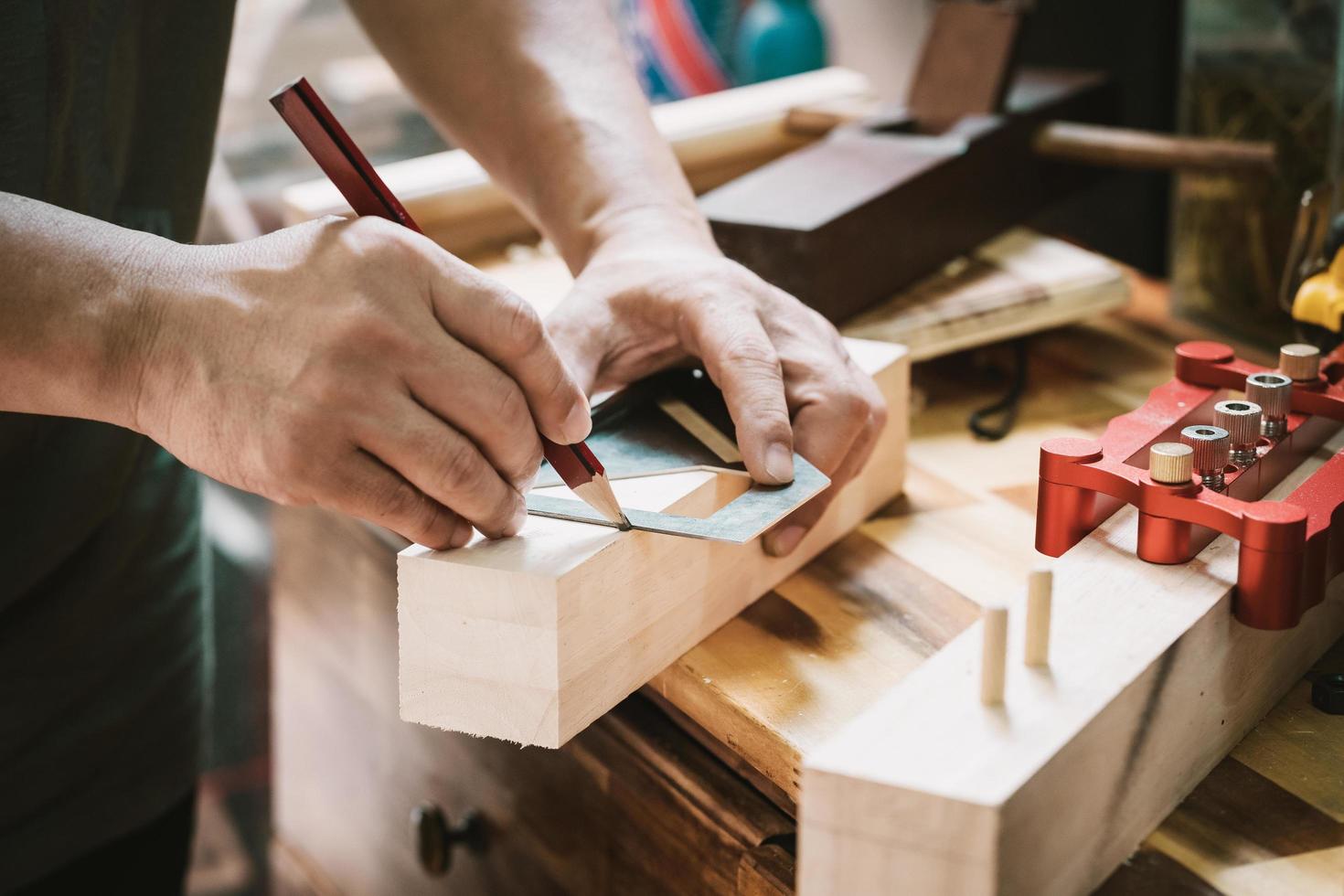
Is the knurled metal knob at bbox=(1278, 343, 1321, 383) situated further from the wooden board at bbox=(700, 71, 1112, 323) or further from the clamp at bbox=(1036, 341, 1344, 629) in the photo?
the wooden board at bbox=(700, 71, 1112, 323)

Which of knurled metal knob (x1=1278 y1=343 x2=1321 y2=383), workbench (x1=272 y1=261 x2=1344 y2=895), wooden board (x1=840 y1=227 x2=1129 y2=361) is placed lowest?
workbench (x1=272 y1=261 x2=1344 y2=895)

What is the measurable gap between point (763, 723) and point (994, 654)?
0.55 ft

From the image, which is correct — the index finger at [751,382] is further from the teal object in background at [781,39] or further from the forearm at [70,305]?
the teal object in background at [781,39]

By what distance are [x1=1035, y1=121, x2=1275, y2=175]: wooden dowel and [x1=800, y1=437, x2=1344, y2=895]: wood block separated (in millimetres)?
556

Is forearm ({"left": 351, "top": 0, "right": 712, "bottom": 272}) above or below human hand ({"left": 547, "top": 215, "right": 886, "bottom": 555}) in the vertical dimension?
above

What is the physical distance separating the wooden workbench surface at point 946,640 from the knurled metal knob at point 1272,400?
0.45 ft

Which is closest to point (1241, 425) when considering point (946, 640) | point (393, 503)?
point (946, 640)

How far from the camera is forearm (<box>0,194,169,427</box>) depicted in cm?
56

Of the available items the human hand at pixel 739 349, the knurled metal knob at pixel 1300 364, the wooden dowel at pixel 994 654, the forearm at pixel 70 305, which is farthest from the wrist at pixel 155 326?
the knurled metal knob at pixel 1300 364

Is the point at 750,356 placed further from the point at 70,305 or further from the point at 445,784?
the point at 445,784

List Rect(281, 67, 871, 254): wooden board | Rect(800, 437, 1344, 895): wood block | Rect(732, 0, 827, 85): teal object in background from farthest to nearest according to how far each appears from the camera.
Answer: Rect(732, 0, 827, 85): teal object in background, Rect(281, 67, 871, 254): wooden board, Rect(800, 437, 1344, 895): wood block

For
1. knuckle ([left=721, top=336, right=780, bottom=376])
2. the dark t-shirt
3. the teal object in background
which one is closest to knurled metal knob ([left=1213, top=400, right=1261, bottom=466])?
knuckle ([left=721, top=336, right=780, bottom=376])

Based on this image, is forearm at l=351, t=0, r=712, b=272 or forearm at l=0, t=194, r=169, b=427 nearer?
forearm at l=0, t=194, r=169, b=427

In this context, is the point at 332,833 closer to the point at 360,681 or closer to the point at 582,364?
the point at 360,681
